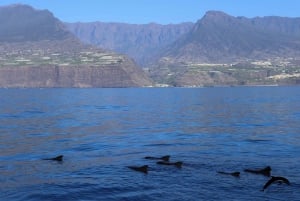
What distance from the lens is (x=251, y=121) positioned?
8675cm

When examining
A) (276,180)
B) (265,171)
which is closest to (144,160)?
(265,171)

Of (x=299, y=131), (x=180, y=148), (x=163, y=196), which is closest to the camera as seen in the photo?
(x=163, y=196)

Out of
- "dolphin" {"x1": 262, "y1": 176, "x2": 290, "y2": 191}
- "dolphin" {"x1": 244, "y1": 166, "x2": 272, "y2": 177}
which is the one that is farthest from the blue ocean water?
"dolphin" {"x1": 244, "y1": 166, "x2": 272, "y2": 177}

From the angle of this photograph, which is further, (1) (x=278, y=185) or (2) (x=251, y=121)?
(2) (x=251, y=121)

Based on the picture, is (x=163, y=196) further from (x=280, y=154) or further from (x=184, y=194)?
(x=280, y=154)

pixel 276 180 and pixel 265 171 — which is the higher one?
pixel 276 180

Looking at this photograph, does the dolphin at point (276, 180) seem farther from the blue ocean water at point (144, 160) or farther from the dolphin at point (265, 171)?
the dolphin at point (265, 171)

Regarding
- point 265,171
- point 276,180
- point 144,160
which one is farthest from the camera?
point 144,160

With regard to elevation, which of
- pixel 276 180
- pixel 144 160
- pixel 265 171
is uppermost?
pixel 276 180

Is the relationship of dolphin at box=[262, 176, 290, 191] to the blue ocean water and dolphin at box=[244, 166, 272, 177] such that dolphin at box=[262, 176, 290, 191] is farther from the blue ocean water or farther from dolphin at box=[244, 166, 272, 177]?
dolphin at box=[244, 166, 272, 177]

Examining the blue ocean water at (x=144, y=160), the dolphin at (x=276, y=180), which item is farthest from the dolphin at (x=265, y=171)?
the dolphin at (x=276, y=180)

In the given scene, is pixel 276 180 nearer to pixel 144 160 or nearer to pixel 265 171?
pixel 265 171

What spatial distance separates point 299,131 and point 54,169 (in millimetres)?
41631

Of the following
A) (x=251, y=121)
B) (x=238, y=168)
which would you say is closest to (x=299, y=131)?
(x=251, y=121)
